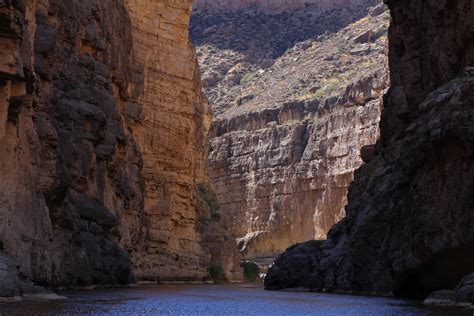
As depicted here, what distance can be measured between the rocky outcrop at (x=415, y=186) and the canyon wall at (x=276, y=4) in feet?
380

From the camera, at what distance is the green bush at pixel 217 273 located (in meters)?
92.1

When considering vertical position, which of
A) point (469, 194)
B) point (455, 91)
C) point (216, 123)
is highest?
point (216, 123)

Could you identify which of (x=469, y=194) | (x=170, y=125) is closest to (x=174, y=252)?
(x=170, y=125)

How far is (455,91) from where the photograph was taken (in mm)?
38312

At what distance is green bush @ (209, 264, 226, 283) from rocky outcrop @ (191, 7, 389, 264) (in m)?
25.2

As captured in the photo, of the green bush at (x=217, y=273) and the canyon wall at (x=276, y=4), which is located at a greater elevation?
the canyon wall at (x=276, y=4)

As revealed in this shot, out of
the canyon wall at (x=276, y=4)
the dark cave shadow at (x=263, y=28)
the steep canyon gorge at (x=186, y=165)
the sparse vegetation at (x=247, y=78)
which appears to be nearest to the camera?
the steep canyon gorge at (x=186, y=165)

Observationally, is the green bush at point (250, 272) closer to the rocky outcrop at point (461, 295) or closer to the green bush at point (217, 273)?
the green bush at point (217, 273)

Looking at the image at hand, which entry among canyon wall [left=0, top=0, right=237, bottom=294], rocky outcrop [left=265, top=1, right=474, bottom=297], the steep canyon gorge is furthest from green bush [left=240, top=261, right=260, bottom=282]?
rocky outcrop [left=265, top=1, right=474, bottom=297]

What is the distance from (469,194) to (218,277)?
5891 cm

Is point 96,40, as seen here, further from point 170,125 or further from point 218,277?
point 218,277

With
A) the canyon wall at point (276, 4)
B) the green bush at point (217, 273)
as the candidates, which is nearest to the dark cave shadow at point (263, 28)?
the canyon wall at point (276, 4)

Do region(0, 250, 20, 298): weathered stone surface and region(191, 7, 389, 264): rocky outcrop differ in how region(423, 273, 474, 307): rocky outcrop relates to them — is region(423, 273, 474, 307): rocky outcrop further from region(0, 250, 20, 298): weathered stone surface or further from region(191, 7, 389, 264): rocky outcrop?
region(191, 7, 389, 264): rocky outcrop

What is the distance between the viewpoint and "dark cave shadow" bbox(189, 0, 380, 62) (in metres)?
167
